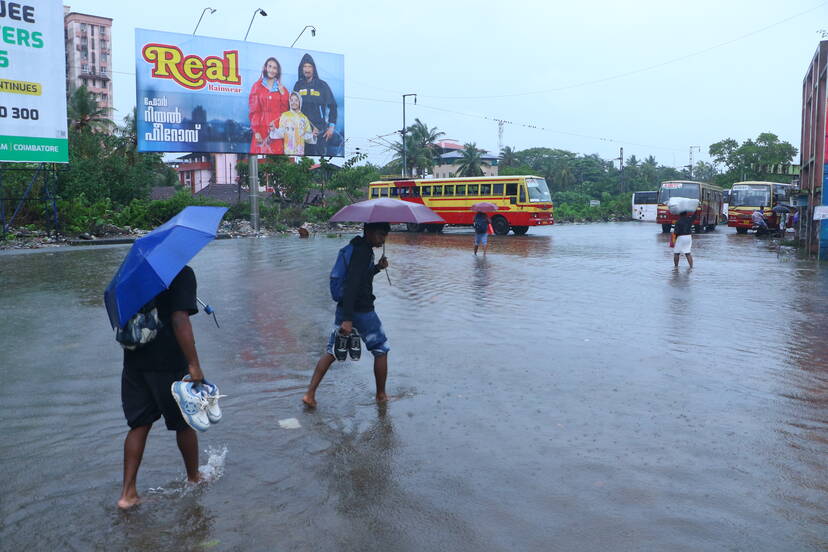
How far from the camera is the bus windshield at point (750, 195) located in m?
33.8

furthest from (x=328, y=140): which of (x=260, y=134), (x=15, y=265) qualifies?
(x=15, y=265)

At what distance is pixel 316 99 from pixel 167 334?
30.9 meters

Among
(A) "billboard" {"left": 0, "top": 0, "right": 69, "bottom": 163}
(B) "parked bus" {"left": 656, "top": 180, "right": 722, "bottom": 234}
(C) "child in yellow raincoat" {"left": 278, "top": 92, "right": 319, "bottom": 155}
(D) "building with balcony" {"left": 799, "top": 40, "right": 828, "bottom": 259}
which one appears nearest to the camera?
(D) "building with balcony" {"left": 799, "top": 40, "right": 828, "bottom": 259}

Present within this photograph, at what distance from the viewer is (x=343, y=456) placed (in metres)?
4.39

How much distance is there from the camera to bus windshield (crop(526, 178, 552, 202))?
101 feet

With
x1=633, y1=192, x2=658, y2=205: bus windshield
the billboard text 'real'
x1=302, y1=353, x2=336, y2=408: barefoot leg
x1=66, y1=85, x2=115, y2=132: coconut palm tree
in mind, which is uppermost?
x1=66, y1=85, x2=115, y2=132: coconut palm tree

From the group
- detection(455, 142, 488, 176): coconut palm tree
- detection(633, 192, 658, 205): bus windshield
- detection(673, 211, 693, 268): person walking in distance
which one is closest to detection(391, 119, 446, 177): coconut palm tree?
detection(455, 142, 488, 176): coconut palm tree

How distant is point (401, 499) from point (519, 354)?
12.0 ft

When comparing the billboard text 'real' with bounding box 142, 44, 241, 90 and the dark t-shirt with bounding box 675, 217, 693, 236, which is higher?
the billboard text 'real' with bounding box 142, 44, 241, 90

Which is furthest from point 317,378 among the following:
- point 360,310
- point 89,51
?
point 89,51

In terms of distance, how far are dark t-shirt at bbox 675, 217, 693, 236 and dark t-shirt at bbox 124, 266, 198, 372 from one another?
1387 cm

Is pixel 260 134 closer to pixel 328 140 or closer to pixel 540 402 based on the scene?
pixel 328 140

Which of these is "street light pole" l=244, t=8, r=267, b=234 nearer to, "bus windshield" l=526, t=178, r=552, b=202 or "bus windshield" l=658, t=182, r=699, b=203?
"bus windshield" l=526, t=178, r=552, b=202

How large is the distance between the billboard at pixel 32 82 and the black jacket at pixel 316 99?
40.7 feet
